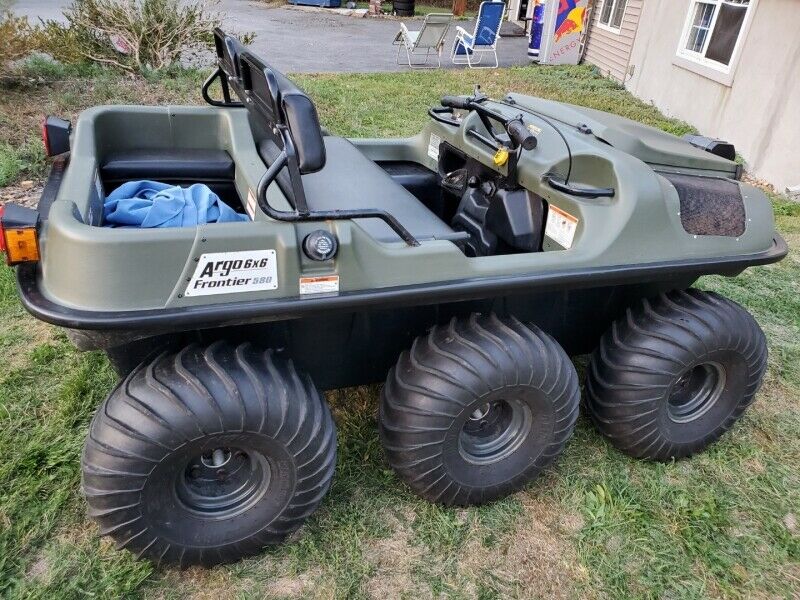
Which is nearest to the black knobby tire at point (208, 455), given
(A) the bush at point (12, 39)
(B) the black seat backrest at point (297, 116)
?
(B) the black seat backrest at point (297, 116)

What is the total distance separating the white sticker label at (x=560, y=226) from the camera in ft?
7.27

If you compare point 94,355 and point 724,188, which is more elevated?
point 724,188

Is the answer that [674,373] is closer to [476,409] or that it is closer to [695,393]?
[695,393]

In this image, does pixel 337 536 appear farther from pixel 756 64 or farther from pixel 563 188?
pixel 756 64

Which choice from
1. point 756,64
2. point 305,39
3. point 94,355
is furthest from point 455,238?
point 305,39

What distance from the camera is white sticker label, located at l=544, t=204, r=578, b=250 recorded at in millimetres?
2217

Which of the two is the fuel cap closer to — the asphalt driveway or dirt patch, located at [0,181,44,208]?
dirt patch, located at [0,181,44,208]

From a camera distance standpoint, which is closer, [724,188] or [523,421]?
[523,421]

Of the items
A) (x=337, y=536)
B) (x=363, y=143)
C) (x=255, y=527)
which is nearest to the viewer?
(x=255, y=527)

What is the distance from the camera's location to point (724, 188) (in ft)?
7.92

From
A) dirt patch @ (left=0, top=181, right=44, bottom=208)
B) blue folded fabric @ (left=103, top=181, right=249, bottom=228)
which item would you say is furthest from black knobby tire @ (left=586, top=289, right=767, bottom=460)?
dirt patch @ (left=0, top=181, right=44, bottom=208)

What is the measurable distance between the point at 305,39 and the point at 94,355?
1145 centimetres

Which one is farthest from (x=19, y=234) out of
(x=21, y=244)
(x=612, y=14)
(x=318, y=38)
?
(x=318, y=38)

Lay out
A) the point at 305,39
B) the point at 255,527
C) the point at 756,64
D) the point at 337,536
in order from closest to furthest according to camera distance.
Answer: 1. the point at 255,527
2. the point at 337,536
3. the point at 756,64
4. the point at 305,39
